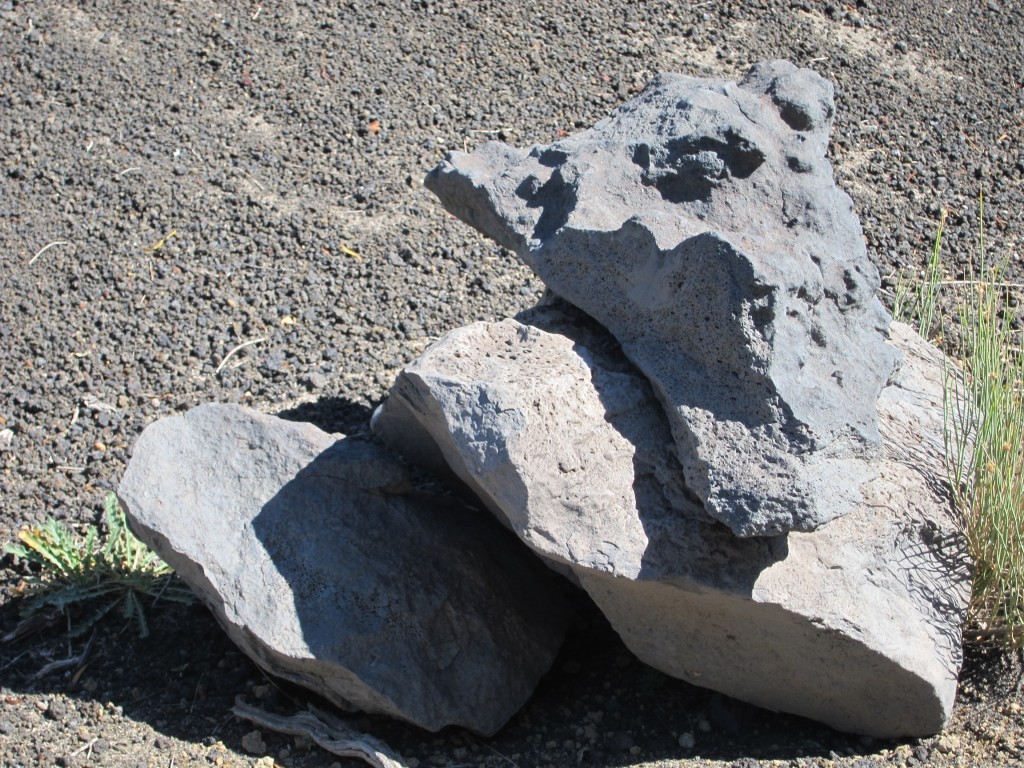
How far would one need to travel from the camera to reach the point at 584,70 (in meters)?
5.38

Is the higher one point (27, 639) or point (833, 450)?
point (833, 450)

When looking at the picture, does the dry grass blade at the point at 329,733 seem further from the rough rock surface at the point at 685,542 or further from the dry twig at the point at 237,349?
the dry twig at the point at 237,349

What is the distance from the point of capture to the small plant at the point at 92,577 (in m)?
3.22

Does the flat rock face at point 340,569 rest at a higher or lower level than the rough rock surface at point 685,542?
lower

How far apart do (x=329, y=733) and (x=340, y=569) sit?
1.34ft

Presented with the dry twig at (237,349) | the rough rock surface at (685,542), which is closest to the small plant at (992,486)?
the rough rock surface at (685,542)

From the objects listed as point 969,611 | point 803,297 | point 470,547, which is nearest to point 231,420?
point 470,547

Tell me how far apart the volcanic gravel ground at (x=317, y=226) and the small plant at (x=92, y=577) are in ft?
0.21

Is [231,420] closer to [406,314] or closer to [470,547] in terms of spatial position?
[470,547]

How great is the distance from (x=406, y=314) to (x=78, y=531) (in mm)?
1336

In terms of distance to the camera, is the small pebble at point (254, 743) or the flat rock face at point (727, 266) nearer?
the flat rock face at point (727, 266)

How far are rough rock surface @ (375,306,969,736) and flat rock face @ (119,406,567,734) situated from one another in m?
0.22

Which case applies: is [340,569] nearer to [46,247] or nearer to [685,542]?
[685,542]

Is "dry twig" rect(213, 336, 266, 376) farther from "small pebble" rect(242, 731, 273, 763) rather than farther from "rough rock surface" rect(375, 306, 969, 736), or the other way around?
"small pebble" rect(242, 731, 273, 763)
